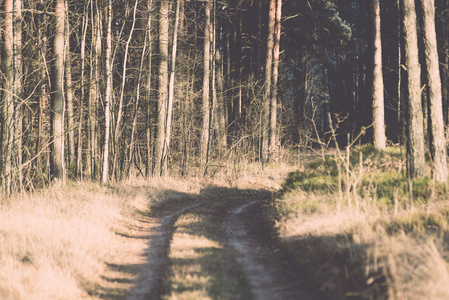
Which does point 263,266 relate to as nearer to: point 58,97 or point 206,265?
point 206,265

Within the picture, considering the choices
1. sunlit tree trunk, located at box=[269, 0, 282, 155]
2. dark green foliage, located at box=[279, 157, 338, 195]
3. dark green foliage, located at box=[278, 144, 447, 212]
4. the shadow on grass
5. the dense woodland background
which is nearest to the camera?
the shadow on grass

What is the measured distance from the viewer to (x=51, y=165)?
13.7m

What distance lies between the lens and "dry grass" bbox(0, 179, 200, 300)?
5525 millimetres

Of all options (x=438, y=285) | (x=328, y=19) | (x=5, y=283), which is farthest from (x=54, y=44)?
(x=328, y=19)

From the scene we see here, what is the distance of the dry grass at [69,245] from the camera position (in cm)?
553

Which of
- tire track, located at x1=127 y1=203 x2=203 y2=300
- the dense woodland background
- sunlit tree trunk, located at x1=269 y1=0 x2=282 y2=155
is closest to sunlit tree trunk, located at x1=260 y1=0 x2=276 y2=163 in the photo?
the dense woodland background

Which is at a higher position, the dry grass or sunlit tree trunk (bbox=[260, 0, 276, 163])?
sunlit tree trunk (bbox=[260, 0, 276, 163])

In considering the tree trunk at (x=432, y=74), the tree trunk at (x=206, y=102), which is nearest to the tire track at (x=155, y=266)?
the tree trunk at (x=432, y=74)

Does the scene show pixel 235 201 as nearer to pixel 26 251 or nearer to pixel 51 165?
pixel 51 165

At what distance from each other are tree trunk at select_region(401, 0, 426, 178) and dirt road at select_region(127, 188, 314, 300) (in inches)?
161

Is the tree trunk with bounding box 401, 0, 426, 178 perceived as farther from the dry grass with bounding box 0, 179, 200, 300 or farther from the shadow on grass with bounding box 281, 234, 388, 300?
the dry grass with bounding box 0, 179, 200, 300

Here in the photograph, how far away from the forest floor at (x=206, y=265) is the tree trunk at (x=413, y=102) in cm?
396

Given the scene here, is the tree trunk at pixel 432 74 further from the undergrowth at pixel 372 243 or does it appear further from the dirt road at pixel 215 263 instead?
the dirt road at pixel 215 263

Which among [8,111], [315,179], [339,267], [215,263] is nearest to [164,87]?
[8,111]
